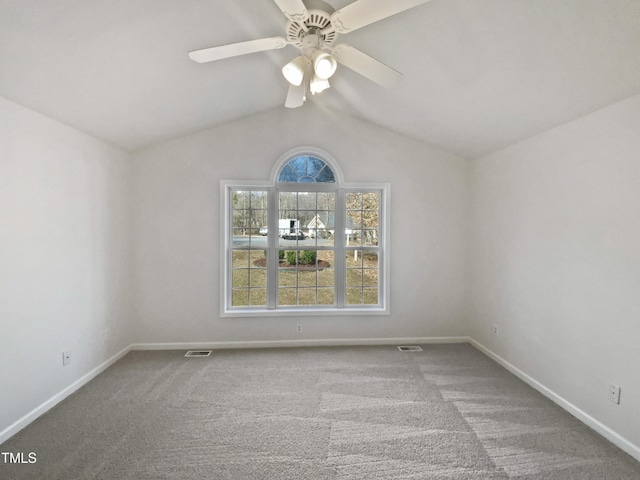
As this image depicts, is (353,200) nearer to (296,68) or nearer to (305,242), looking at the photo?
(305,242)

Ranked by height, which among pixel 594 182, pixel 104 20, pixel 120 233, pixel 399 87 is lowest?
pixel 120 233

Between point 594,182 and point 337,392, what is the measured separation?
261cm

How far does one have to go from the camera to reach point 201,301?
3.73 m

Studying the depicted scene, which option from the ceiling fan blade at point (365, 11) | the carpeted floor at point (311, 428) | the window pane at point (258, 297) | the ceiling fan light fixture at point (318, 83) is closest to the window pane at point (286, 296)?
the window pane at point (258, 297)

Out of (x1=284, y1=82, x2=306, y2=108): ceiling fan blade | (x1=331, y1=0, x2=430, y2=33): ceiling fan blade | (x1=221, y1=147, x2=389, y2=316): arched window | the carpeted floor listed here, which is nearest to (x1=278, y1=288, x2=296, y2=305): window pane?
(x1=221, y1=147, x2=389, y2=316): arched window

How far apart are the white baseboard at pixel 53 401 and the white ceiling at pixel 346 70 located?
2.25 meters

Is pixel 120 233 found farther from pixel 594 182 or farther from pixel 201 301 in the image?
pixel 594 182

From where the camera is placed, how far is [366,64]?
1.79 m

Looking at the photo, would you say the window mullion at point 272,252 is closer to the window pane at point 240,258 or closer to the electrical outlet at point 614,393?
the window pane at point 240,258

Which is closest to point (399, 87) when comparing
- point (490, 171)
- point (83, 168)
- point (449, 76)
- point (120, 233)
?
point (449, 76)

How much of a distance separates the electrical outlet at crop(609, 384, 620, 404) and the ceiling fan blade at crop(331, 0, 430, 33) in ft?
8.78

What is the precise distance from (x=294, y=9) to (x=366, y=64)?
0.51 m

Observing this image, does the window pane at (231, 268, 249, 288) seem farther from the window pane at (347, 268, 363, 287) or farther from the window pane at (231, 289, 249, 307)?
the window pane at (347, 268, 363, 287)

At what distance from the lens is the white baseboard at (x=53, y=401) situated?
211 cm
